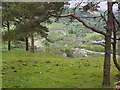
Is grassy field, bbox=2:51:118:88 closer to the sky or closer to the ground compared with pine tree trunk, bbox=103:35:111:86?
closer to the ground

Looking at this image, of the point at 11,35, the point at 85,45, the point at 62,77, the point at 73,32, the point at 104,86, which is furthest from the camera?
the point at 73,32

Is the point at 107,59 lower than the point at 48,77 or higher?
higher

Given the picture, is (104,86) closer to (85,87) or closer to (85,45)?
(85,87)

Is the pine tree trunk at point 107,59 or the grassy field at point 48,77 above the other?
the pine tree trunk at point 107,59

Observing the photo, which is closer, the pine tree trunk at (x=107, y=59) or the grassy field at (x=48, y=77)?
the pine tree trunk at (x=107, y=59)

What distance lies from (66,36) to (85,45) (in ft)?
42.4

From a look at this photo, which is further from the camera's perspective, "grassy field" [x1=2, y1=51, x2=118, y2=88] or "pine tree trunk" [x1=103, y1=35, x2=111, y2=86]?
"grassy field" [x1=2, y1=51, x2=118, y2=88]

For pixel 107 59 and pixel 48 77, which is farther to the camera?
pixel 48 77

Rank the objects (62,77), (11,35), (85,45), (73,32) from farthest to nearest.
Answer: (73,32), (85,45), (11,35), (62,77)

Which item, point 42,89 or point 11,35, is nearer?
point 42,89

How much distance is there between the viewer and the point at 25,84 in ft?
39.8

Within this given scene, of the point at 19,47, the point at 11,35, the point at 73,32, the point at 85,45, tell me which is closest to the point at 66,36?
the point at 73,32

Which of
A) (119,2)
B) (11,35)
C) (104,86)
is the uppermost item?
(119,2)

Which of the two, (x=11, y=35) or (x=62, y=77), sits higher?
(x=11, y=35)
